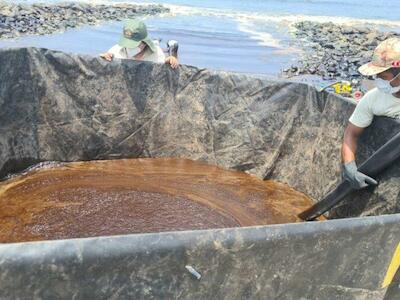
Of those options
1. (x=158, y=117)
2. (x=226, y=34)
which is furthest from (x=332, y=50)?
(x=158, y=117)

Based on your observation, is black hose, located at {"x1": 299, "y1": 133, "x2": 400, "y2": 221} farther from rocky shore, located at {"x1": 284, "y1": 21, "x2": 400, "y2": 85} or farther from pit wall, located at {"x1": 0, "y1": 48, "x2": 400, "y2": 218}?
Answer: rocky shore, located at {"x1": 284, "y1": 21, "x2": 400, "y2": 85}

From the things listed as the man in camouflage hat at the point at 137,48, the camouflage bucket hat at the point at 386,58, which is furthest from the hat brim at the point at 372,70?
the man in camouflage hat at the point at 137,48

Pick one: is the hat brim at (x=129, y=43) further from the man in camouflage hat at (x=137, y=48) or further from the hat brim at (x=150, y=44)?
the hat brim at (x=150, y=44)

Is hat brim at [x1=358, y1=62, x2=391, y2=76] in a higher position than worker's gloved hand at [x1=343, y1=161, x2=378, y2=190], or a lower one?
higher

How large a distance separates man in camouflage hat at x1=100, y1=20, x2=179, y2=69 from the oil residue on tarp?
1.02 m

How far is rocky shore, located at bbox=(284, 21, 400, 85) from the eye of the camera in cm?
1120

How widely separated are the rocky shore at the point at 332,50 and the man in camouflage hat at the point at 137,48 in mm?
6064

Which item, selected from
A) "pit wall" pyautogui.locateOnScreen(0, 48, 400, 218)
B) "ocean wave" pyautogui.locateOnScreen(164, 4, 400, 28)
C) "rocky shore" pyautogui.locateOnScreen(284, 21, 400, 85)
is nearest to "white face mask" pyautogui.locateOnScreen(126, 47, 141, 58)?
"pit wall" pyautogui.locateOnScreen(0, 48, 400, 218)

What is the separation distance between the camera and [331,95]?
13.7ft

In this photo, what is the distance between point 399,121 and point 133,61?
2.49 meters

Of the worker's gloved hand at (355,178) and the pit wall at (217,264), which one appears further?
the worker's gloved hand at (355,178)

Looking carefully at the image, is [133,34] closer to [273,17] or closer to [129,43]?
[129,43]

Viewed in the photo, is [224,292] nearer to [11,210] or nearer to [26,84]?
[11,210]

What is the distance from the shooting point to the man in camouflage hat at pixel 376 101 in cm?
319
